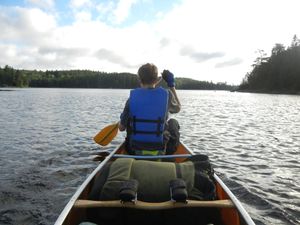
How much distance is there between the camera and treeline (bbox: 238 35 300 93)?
9548 centimetres

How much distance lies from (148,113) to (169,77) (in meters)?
1.13

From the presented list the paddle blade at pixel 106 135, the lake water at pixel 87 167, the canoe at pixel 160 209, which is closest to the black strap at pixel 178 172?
the canoe at pixel 160 209

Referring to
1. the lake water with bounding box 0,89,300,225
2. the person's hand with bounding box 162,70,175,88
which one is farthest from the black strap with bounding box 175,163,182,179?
the lake water with bounding box 0,89,300,225

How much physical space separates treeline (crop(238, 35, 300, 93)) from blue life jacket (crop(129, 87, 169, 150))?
94.2 meters

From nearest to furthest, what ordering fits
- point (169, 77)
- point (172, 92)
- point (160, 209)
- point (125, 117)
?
point (160, 209) → point (125, 117) → point (172, 92) → point (169, 77)

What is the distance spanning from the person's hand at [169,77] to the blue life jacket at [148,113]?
0.82 m

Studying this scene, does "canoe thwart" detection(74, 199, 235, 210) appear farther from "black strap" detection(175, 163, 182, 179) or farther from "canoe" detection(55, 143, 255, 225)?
"black strap" detection(175, 163, 182, 179)

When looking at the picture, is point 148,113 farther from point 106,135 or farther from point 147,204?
point 106,135

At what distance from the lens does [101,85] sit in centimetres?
19238

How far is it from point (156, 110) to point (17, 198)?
404 cm

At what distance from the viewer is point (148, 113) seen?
6.17 meters

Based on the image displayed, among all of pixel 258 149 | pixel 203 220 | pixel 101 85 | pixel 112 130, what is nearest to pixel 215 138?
pixel 258 149

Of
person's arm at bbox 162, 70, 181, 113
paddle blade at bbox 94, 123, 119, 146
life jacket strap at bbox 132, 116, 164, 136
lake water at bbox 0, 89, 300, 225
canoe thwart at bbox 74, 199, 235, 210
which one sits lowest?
lake water at bbox 0, 89, 300, 225

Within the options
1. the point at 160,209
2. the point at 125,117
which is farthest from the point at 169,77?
the point at 160,209
